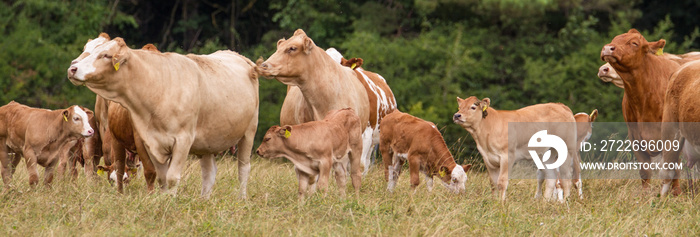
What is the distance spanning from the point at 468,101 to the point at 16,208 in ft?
13.9

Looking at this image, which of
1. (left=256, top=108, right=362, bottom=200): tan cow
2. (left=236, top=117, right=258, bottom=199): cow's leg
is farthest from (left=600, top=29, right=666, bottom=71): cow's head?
(left=236, top=117, right=258, bottom=199): cow's leg

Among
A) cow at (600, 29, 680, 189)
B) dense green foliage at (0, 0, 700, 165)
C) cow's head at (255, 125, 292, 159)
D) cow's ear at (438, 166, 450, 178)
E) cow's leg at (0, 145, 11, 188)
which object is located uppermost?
Answer: cow at (600, 29, 680, 189)

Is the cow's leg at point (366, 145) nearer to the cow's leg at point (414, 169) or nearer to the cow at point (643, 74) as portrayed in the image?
the cow's leg at point (414, 169)

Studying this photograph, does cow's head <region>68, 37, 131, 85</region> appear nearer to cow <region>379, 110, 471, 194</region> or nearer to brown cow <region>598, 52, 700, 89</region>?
cow <region>379, 110, 471, 194</region>

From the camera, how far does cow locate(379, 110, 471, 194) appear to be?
8734 mm

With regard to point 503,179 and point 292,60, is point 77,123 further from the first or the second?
point 503,179

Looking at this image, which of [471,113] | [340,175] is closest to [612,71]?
[471,113]

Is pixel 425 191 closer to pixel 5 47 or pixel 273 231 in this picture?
pixel 273 231

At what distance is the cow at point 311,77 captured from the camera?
26.8 ft

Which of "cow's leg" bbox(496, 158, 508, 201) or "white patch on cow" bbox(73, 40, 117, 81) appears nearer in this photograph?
"white patch on cow" bbox(73, 40, 117, 81)

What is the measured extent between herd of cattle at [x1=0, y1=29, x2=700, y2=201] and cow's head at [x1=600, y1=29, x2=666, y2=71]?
1 cm

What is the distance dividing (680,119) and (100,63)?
5.23 metres

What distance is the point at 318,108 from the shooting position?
8578 millimetres

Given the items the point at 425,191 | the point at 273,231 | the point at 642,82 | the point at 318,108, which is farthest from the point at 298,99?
the point at 642,82
